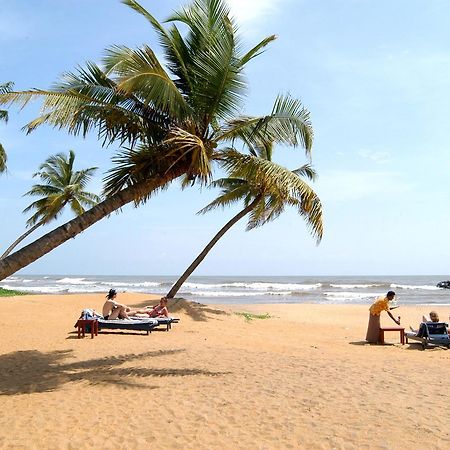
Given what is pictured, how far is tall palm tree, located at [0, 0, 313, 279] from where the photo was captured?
24.8 ft

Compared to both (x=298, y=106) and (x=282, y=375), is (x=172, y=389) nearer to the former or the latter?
(x=282, y=375)

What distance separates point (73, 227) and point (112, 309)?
5851 mm

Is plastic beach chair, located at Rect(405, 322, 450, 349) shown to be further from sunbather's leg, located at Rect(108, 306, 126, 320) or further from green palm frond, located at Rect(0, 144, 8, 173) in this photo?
green palm frond, located at Rect(0, 144, 8, 173)

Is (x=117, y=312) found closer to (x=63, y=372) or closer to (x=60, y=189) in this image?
(x=63, y=372)

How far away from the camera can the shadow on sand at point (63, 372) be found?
23.0 feet

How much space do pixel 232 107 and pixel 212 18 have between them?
1540mm

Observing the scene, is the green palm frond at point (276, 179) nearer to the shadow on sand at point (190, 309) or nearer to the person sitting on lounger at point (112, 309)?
the person sitting on lounger at point (112, 309)

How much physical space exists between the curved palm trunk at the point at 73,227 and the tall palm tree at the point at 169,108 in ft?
0.05

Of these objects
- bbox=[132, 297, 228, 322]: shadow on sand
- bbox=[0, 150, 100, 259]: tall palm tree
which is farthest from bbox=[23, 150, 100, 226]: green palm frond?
bbox=[132, 297, 228, 322]: shadow on sand

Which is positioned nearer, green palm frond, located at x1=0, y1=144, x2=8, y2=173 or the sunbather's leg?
the sunbather's leg

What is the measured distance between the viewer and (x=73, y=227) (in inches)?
271

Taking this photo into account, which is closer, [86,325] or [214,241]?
[86,325]

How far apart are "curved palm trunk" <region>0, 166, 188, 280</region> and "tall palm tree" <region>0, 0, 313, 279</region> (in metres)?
0.02

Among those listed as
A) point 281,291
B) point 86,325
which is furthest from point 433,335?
point 281,291
